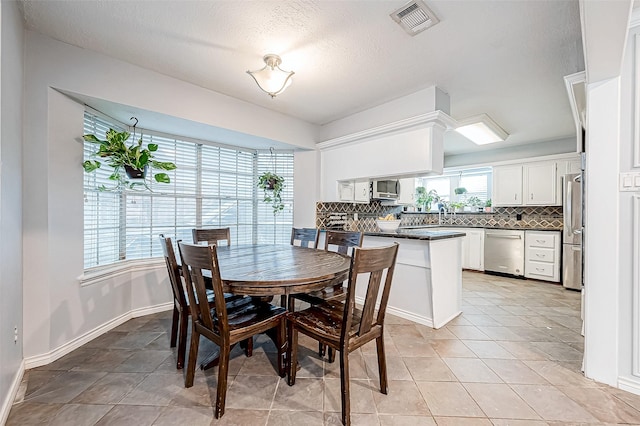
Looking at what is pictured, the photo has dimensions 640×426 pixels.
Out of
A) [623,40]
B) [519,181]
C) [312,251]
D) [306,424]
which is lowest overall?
[306,424]

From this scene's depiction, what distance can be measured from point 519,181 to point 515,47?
3.55 m

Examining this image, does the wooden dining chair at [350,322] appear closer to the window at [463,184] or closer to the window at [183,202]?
the window at [183,202]

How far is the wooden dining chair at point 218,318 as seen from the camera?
146cm

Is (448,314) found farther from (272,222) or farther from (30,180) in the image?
(30,180)

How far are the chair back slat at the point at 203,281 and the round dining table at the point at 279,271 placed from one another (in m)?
0.08

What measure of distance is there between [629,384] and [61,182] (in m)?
4.25

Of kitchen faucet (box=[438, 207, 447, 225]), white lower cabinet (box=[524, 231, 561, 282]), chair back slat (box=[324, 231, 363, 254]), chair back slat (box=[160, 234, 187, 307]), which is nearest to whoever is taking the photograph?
chair back slat (box=[160, 234, 187, 307])

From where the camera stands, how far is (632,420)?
1.47 meters

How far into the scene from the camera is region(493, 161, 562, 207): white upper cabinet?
457cm

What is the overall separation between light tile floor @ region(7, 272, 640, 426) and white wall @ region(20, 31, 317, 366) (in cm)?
24

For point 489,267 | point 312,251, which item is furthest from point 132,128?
point 489,267

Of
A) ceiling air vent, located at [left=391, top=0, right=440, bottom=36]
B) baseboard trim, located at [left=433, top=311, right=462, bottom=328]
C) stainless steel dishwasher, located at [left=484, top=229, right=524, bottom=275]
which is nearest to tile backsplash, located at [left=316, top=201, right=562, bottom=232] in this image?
stainless steel dishwasher, located at [left=484, top=229, right=524, bottom=275]

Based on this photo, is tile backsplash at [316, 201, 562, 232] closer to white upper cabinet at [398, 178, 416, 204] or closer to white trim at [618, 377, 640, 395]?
white upper cabinet at [398, 178, 416, 204]

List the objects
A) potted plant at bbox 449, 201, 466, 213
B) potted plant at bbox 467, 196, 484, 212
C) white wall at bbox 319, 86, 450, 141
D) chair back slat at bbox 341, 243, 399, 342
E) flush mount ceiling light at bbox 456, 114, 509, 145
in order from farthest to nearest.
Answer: potted plant at bbox 449, 201, 466, 213, potted plant at bbox 467, 196, 484, 212, flush mount ceiling light at bbox 456, 114, 509, 145, white wall at bbox 319, 86, 450, 141, chair back slat at bbox 341, 243, 399, 342
